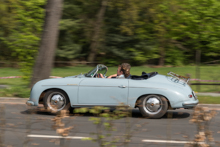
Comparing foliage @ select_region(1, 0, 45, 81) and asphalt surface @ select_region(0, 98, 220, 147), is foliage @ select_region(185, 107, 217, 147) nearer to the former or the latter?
asphalt surface @ select_region(0, 98, 220, 147)

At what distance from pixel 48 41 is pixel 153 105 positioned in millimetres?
5206

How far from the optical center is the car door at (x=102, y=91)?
776 cm

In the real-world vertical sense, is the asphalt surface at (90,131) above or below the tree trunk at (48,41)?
below

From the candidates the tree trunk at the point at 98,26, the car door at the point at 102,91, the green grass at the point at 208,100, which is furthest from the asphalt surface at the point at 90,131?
the tree trunk at the point at 98,26

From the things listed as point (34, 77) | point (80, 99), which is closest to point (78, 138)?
point (80, 99)

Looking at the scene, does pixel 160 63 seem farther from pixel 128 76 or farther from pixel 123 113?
pixel 123 113

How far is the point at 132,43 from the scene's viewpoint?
23453 millimetres

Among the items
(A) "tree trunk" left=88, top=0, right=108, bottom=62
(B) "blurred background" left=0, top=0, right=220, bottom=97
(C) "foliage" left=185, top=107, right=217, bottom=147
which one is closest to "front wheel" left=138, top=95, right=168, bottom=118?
(C) "foliage" left=185, top=107, right=217, bottom=147

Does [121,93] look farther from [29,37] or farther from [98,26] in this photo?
[98,26]

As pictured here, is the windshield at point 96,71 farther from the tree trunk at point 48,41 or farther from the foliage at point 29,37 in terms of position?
the foliage at point 29,37

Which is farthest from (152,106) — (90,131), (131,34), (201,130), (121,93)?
(131,34)

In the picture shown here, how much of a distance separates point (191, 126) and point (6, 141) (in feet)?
12.3

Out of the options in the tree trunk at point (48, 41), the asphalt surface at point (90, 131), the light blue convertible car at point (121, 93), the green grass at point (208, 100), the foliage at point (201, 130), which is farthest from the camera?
the tree trunk at point (48, 41)

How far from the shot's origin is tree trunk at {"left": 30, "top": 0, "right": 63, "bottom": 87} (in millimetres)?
11352
